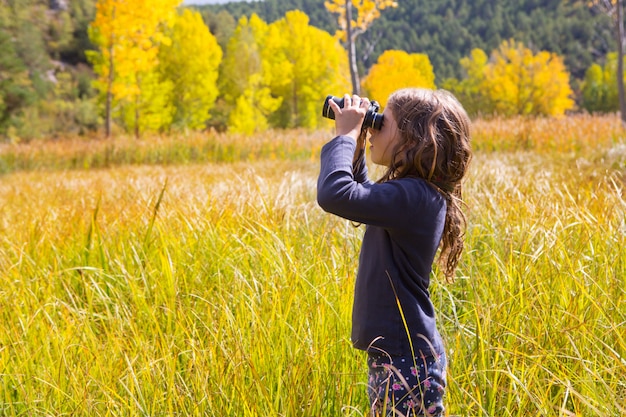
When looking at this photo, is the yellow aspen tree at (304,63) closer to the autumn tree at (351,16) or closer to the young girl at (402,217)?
the autumn tree at (351,16)

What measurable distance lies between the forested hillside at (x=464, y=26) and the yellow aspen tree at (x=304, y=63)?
45812 mm

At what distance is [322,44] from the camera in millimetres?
32250

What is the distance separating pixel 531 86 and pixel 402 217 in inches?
1416

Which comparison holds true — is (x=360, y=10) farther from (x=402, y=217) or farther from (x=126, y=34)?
(x=402, y=217)

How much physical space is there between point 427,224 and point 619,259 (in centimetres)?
128

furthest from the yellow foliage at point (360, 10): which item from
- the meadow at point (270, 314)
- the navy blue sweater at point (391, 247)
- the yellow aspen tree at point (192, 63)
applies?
the yellow aspen tree at point (192, 63)

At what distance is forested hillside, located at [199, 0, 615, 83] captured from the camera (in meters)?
81.4

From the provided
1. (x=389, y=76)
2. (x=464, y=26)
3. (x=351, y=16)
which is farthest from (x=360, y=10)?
(x=464, y=26)

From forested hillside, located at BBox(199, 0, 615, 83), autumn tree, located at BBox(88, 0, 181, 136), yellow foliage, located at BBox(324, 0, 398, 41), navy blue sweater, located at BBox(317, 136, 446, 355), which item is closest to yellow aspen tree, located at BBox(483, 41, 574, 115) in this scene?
autumn tree, located at BBox(88, 0, 181, 136)

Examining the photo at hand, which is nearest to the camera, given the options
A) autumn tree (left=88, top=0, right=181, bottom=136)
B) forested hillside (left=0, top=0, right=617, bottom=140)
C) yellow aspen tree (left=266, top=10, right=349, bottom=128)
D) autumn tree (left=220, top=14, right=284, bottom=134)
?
autumn tree (left=88, top=0, right=181, bottom=136)

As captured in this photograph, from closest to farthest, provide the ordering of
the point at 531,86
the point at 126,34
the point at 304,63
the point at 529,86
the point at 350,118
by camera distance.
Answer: the point at 350,118 → the point at 126,34 → the point at 304,63 → the point at 531,86 → the point at 529,86

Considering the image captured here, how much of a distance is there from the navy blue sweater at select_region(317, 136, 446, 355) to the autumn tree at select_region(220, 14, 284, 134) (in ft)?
81.8

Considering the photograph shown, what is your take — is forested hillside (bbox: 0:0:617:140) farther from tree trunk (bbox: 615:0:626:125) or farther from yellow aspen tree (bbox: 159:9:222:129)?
tree trunk (bbox: 615:0:626:125)

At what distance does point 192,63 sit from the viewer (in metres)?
27.1
